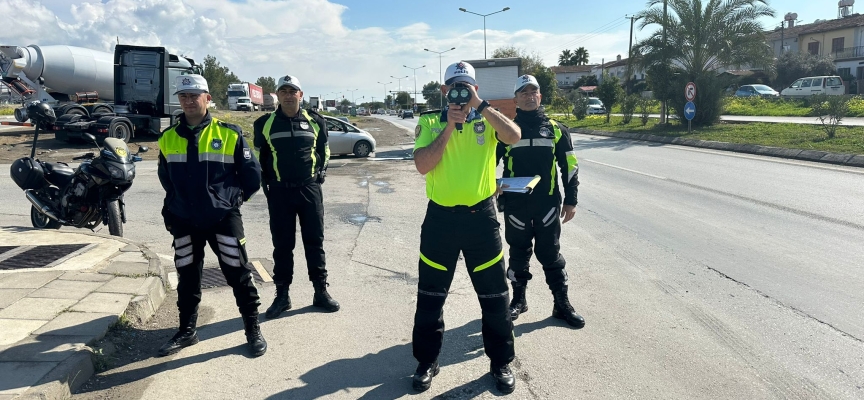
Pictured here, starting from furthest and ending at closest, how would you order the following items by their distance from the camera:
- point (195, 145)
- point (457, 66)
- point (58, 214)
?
point (58, 214) < point (195, 145) < point (457, 66)

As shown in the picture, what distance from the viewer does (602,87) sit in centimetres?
3797

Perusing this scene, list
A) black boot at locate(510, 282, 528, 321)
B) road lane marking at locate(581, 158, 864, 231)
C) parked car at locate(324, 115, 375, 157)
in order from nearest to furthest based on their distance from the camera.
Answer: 1. black boot at locate(510, 282, 528, 321)
2. road lane marking at locate(581, 158, 864, 231)
3. parked car at locate(324, 115, 375, 157)

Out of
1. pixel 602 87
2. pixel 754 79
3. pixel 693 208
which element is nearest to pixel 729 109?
pixel 602 87

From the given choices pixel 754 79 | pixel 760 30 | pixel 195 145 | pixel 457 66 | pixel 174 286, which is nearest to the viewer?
pixel 457 66

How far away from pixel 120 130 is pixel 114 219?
12931 mm

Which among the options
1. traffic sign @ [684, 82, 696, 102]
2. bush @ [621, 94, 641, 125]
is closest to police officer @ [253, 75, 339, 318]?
traffic sign @ [684, 82, 696, 102]

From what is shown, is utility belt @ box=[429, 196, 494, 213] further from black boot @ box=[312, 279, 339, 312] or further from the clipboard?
black boot @ box=[312, 279, 339, 312]

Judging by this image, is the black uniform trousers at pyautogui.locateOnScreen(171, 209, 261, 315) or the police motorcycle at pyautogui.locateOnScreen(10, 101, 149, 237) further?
the police motorcycle at pyautogui.locateOnScreen(10, 101, 149, 237)

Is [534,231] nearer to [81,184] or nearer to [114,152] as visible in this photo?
[114,152]

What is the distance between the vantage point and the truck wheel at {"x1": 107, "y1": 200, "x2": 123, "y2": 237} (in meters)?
7.00

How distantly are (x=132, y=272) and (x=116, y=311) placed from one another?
952 millimetres

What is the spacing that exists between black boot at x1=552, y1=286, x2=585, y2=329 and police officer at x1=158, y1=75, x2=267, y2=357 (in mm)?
2185

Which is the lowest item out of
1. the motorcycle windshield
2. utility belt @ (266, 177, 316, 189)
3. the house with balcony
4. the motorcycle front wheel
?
the motorcycle front wheel

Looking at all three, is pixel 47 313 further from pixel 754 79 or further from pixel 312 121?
pixel 754 79
